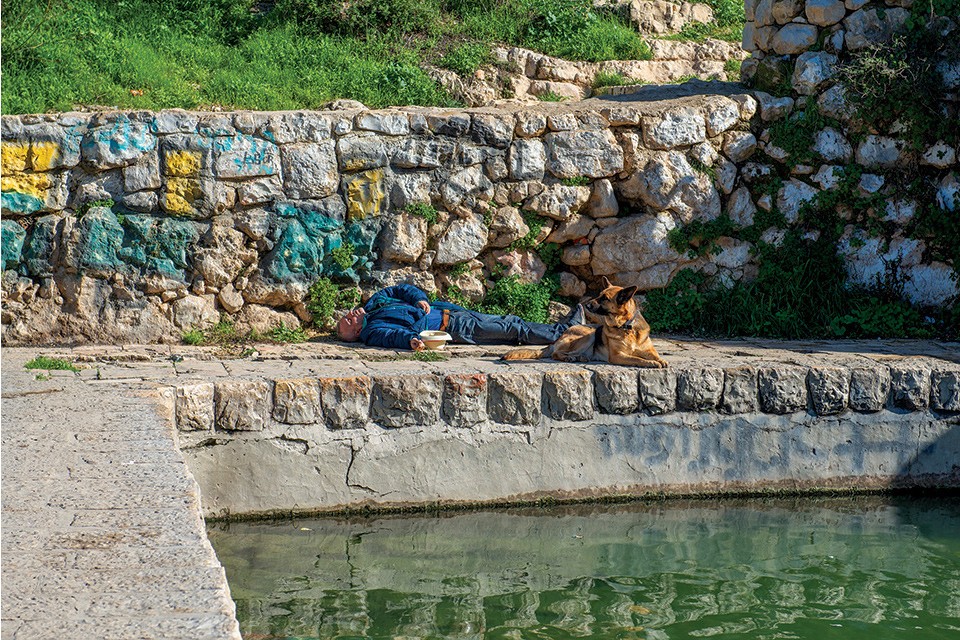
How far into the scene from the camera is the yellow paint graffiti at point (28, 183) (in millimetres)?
6660

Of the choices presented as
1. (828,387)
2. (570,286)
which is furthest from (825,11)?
(828,387)

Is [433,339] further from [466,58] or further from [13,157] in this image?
[466,58]

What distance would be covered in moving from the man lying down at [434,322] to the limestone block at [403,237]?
473mm

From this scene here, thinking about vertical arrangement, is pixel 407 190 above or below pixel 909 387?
above

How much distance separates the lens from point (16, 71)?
7.98 m

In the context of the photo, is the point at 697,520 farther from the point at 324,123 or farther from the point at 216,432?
the point at 324,123

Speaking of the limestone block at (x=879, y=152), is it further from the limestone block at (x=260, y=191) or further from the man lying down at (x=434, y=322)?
the limestone block at (x=260, y=191)

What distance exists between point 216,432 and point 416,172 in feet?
10.9

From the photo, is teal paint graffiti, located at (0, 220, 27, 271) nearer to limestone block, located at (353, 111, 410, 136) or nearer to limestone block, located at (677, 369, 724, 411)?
limestone block, located at (353, 111, 410, 136)

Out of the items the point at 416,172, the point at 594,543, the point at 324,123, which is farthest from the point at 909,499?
the point at 324,123

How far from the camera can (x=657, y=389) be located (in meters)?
5.60

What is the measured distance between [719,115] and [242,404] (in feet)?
17.2

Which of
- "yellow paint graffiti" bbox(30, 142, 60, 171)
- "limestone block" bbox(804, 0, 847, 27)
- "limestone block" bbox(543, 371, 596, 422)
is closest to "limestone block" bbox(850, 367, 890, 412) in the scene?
"limestone block" bbox(543, 371, 596, 422)

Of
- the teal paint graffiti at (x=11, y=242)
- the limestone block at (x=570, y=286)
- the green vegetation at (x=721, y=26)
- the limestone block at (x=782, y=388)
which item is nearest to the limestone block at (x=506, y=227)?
the limestone block at (x=570, y=286)
